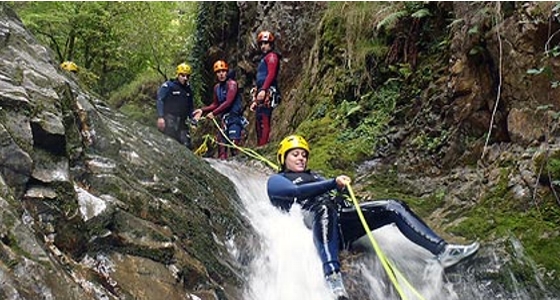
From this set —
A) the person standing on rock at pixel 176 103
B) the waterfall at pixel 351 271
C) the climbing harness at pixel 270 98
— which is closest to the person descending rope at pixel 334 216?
the waterfall at pixel 351 271

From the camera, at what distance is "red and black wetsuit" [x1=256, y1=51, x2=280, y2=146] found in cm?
1056

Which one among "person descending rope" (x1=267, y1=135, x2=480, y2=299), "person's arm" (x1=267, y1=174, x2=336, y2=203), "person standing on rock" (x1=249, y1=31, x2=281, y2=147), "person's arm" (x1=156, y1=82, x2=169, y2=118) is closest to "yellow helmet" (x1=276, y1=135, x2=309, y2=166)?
"person descending rope" (x1=267, y1=135, x2=480, y2=299)

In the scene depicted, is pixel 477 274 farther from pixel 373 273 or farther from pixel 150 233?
pixel 150 233

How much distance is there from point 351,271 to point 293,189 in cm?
92

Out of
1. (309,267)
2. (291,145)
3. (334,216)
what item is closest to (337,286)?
(309,267)

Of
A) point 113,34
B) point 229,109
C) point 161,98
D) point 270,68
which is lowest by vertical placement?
point 229,109

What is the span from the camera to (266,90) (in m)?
10.5

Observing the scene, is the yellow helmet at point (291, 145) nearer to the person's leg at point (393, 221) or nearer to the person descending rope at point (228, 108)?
the person's leg at point (393, 221)

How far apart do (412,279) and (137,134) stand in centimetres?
333

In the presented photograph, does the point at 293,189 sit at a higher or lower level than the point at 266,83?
lower

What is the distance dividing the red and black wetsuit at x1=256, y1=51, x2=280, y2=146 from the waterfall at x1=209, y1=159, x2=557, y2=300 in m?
4.93

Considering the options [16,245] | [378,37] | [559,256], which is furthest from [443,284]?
[378,37]

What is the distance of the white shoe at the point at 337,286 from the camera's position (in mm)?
4484

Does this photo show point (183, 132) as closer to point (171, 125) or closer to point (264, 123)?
point (171, 125)
